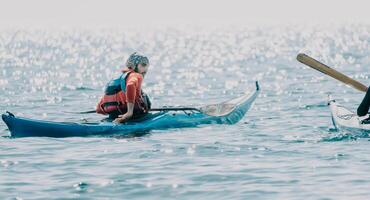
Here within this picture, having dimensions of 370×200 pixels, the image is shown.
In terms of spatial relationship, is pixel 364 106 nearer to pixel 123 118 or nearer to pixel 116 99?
pixel 123 118

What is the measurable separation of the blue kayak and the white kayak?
2.59 metres

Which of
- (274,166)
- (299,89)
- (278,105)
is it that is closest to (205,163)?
(274,166)

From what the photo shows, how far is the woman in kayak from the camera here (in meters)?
15.5

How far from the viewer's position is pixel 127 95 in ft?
50.6

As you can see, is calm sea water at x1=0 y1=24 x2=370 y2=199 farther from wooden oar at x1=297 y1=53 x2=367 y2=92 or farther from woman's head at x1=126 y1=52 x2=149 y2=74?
woman's head at x1=126 y1=52 x2=149 y2=74

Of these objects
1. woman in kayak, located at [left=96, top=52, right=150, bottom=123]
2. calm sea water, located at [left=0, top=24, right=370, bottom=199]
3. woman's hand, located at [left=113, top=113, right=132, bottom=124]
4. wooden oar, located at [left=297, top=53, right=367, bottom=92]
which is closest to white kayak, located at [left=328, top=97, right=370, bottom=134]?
calm sea water, located at [left=0, top=24, right=370, bottom=199]

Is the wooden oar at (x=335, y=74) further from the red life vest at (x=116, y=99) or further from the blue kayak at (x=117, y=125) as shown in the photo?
the red life vest at (x=116, y=99)

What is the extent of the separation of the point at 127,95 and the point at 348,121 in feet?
13.2

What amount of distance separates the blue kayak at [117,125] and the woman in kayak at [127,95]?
0.71 feet

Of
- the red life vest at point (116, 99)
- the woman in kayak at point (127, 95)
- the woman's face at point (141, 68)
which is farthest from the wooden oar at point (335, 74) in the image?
the red life vest at point (116, 99)

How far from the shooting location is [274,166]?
12484 millimetres

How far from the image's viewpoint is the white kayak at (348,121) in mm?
14805

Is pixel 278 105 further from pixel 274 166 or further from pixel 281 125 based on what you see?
pixel 274 166

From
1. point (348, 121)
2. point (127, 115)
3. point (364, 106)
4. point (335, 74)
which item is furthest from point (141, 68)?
point (364, 106)
